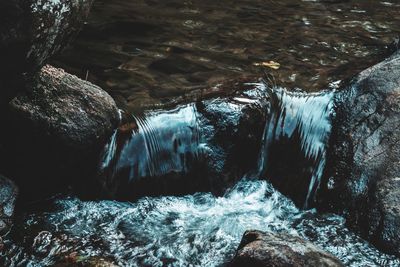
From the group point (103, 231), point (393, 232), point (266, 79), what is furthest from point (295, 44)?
point (103, 231)

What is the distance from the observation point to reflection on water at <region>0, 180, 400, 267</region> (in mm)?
4906

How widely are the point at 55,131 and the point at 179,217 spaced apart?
1.53 metres

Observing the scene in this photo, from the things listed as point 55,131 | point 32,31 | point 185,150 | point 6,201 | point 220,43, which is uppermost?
point 32,31

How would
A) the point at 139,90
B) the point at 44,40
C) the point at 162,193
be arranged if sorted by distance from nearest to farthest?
1. the point at 44,40
2. the point at 162,193
3. the point at 139,90

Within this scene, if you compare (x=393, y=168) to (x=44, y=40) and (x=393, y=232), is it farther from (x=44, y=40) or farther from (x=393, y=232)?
(x=44, y=40)

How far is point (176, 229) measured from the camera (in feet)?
17.8

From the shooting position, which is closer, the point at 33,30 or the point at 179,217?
the point at 33,30

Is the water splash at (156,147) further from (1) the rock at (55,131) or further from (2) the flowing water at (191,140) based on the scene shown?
(1) the rock at (55,131)

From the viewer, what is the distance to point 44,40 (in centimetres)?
448

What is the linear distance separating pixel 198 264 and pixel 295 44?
5130 mm

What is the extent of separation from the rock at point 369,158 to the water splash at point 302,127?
0.13m

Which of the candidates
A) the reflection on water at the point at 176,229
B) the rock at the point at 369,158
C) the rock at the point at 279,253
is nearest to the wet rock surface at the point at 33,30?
the reflection on water at the point at 176,229

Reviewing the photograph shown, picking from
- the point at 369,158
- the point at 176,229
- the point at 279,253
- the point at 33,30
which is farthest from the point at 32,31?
the point at 369,158

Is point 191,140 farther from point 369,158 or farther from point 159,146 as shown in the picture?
point 369,158
